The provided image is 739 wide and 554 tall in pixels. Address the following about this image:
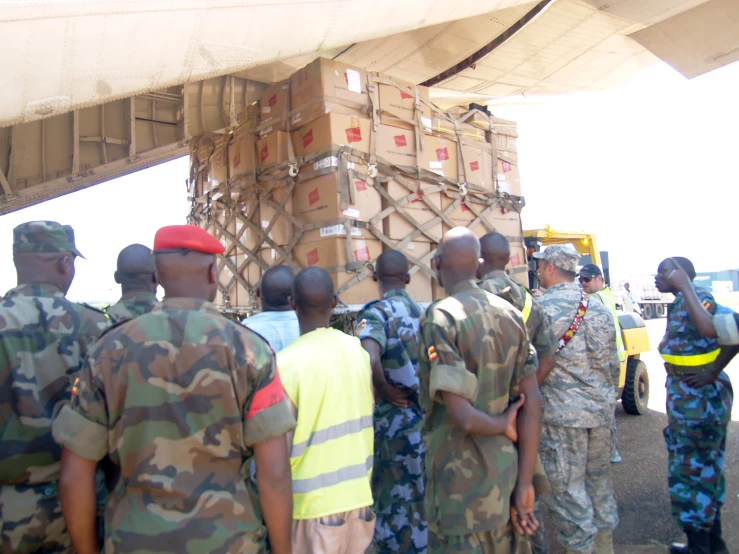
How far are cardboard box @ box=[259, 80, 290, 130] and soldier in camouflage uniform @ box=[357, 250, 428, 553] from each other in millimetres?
2319

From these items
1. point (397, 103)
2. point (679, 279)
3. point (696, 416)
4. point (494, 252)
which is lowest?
point (696, 416)

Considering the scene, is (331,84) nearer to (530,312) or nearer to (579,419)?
(530,312)

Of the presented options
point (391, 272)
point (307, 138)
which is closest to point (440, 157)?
point (307, 138)

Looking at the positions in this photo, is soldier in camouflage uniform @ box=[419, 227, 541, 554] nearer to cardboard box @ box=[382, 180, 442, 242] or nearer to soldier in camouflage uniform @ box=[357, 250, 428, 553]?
soldier in camouflage uniform @ box=[357, 250, 428, 553]

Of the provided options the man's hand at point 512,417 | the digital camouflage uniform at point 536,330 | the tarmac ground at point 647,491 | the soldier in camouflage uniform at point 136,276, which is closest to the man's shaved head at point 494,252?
the digital camouflage uniform at point 536,330

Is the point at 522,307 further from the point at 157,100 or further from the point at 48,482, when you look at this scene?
the point at 157,100

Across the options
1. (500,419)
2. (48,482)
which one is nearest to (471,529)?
(500,419)

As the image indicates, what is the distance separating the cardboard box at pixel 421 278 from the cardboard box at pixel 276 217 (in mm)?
1018

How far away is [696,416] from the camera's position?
10.5 ft

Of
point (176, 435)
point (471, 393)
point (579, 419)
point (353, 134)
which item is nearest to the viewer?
point (176, 435)

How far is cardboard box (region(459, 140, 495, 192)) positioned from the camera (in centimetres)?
496

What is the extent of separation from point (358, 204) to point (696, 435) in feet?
8.96

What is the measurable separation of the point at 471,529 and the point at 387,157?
3.09m

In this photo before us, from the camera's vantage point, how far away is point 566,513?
2941 millimetres
